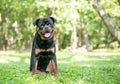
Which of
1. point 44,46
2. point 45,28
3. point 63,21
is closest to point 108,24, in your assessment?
point 44,46

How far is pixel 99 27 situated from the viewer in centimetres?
4319

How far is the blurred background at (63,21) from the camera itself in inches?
1348

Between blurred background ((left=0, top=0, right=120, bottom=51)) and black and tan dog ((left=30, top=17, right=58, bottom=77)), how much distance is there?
56.9 ft

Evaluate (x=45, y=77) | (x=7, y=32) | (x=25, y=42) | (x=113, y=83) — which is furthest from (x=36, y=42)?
(x=25, y=42)

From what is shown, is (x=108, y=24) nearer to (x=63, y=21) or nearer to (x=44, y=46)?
(x=44, y=46)

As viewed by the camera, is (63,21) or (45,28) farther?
(63,21)

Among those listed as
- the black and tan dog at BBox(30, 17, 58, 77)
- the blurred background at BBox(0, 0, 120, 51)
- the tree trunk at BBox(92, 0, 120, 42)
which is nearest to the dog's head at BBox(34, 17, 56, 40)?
the black and tan dog at BBox(30, 17, 58, 77)

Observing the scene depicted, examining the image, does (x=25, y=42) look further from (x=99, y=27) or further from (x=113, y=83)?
(x=113, y=83)

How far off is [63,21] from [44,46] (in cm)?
2778

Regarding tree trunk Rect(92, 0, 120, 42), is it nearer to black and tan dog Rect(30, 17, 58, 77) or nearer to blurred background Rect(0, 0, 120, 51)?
black and tan dog Rect(30, 17, 58, 77)

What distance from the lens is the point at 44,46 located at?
30.0ft

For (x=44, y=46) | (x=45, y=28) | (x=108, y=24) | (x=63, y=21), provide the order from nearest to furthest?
(x=45, y=28)
(x=44, y=46)
(x=108, y=24)
(x=63, y=21)

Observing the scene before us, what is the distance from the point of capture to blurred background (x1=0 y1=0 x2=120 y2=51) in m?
34.2

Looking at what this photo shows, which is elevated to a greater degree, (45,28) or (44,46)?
(45,28)
